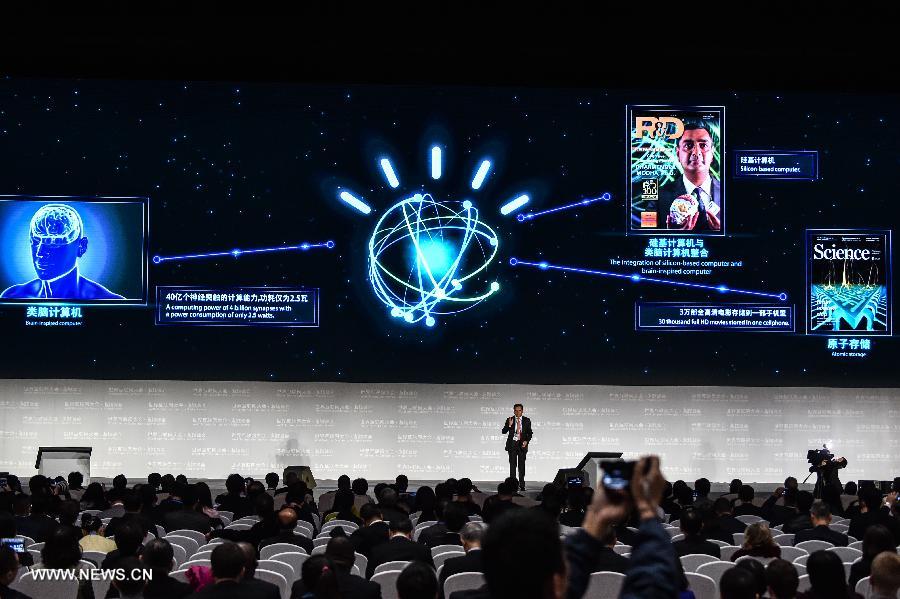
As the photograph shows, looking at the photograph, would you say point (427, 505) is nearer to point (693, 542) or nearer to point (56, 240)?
point (693, 542)

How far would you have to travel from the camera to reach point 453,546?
6.55m

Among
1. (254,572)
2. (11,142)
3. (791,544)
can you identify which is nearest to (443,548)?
(254,572)

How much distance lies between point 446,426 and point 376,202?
10.9 ft

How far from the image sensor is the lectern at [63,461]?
48.1ft

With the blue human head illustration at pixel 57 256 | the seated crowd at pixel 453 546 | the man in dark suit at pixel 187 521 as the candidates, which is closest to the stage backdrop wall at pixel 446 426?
the blue human head illustration at pixel 57 256

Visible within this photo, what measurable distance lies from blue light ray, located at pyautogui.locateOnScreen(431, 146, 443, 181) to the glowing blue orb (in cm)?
30

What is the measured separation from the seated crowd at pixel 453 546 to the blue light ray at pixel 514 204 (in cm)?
499

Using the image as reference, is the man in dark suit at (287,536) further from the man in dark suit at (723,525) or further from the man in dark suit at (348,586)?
the man in dark suit at (723,525)

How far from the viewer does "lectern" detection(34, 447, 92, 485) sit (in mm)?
14672

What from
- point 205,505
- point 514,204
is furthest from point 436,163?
point 205,505

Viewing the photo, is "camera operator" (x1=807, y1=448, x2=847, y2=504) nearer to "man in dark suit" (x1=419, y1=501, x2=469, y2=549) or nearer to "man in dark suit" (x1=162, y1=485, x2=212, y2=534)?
"man in dark suit" (x1=419, y1=501, x2=469, y2=549)

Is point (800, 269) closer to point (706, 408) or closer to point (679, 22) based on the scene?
point (706, 408)

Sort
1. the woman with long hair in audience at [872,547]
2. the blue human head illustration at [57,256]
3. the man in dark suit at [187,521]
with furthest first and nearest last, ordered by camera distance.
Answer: the blue human head illustration at [57,256] < the man in dark suit at [187,521] < the woman with long hair in audience at [872,547]

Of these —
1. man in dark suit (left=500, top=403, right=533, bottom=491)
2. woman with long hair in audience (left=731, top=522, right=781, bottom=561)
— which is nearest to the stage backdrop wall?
man in dark suit (left=500, top=403, right=533, bottom=491)
